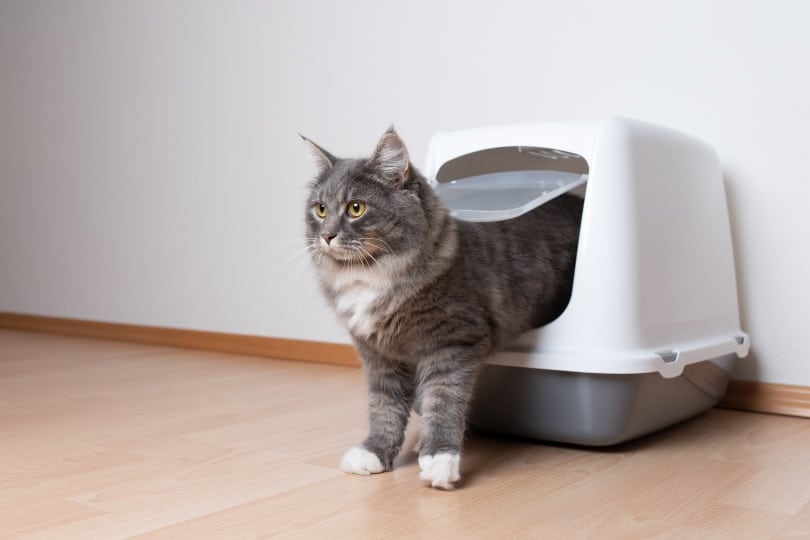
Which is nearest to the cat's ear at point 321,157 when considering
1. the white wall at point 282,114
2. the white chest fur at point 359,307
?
the white chest fur at point 359,307

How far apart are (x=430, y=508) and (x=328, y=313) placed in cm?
141

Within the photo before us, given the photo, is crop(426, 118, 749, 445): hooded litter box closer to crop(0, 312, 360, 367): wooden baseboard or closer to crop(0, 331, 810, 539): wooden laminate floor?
crop(0, 331, 810, 539): wooden laminate floor

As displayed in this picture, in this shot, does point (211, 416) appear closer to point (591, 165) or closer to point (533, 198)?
point (533, 198)

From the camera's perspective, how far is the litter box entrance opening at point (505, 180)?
5.42 ft

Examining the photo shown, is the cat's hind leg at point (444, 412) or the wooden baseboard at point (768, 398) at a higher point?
the cat's hind leg at point (444, 412)

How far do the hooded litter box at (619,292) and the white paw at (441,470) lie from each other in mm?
317

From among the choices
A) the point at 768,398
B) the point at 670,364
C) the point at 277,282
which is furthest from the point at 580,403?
the point at 277,282

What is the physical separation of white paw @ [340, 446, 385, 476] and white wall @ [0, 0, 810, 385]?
1031 millimetres

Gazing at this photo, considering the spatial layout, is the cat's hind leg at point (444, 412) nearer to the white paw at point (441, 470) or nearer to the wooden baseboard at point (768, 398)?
the white paw at point (441, 470)

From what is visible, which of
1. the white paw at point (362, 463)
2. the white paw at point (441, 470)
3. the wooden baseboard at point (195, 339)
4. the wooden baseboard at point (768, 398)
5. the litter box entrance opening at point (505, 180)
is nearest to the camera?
the white paw at point (441, 470)

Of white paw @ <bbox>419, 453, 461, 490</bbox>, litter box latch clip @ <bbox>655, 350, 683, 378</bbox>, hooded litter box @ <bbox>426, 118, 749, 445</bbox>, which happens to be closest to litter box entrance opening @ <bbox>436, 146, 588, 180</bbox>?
hooded litter box @ <bbox>426, 118, 749, 445</bbox>

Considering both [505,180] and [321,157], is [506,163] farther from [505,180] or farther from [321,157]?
[321,157]

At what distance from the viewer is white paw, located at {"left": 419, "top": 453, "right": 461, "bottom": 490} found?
1.29 metres

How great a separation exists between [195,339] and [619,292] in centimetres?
190
